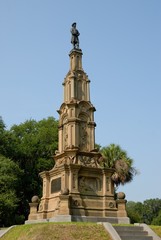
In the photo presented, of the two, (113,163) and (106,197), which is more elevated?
(113,163)

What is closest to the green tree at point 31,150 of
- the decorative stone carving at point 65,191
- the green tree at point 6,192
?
the green tree at point 6,192

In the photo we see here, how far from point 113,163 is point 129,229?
44.6ft

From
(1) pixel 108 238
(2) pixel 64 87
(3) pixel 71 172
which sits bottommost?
(1) pixel 108 238

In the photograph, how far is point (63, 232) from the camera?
53.2ft

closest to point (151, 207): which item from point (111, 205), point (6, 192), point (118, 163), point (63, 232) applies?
point (118, 163)

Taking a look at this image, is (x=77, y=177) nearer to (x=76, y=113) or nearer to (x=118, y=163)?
(x=76, y=113)

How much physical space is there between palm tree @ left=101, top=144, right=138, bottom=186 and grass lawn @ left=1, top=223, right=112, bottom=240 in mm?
13885

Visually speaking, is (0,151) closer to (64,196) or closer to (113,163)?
(113,163)

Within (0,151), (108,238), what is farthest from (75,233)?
(0,151)

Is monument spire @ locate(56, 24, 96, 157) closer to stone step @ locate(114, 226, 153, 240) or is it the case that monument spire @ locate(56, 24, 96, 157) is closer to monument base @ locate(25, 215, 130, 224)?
monument base @ locate(25, 215, 130, 224)

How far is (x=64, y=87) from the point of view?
25.7 meters

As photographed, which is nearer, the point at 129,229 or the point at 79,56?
the point at 129,229

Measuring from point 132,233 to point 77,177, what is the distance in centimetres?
518

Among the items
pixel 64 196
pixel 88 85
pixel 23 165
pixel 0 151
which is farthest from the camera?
pixel 23 165
